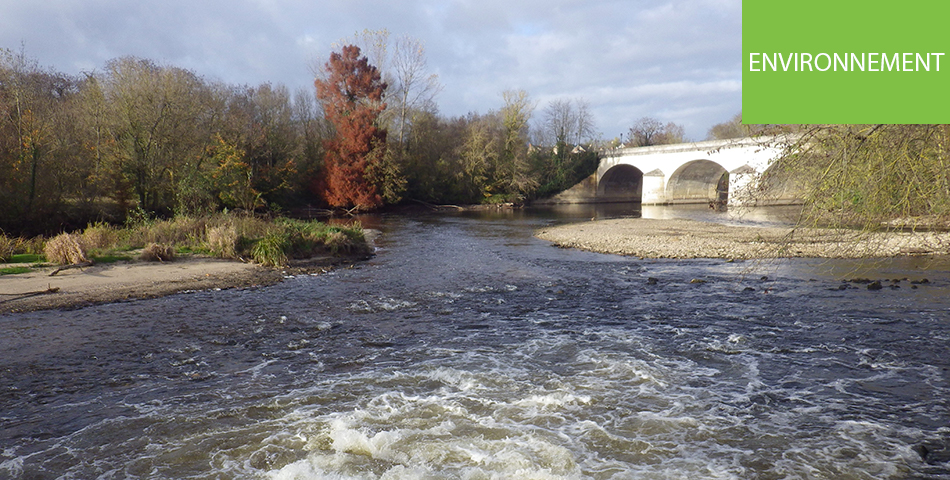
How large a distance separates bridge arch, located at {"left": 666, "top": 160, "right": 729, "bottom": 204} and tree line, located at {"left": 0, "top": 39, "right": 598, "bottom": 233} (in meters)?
10.6

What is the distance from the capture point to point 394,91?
179ft

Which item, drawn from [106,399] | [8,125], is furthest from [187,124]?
[106,399]

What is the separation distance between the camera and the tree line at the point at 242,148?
2511cm

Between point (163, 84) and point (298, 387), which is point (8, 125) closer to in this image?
point (163, 84)

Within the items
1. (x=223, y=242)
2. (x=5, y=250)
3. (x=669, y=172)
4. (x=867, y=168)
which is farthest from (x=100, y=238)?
(x=669, y=172)

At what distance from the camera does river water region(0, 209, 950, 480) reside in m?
6.38

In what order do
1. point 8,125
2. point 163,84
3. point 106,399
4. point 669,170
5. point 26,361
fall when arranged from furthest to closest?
point 669,170 < point 163,84 < point 8,125 < point 26,361 < point 106,399

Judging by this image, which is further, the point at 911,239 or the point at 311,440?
the point at 911,239

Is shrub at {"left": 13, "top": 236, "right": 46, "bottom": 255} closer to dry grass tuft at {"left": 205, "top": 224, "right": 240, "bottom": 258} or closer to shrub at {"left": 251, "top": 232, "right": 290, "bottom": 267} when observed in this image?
dry grass tuft at {"left": 205, "top": 224, "right": 240, "bottom": 258}

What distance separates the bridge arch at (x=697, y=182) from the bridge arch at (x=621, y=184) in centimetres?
691

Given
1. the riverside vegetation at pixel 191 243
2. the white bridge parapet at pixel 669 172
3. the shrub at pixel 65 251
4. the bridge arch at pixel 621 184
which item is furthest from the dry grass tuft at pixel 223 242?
the bridge arch at pixel 621 184

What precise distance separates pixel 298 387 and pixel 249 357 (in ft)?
6.13

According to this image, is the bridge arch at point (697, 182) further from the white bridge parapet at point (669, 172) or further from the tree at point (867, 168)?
the tree at point (867, 168)

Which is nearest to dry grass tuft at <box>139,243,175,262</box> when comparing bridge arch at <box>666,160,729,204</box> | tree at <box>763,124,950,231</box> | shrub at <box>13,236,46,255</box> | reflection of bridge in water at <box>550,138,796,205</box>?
shrub at <box>13,236,46,255</box>
